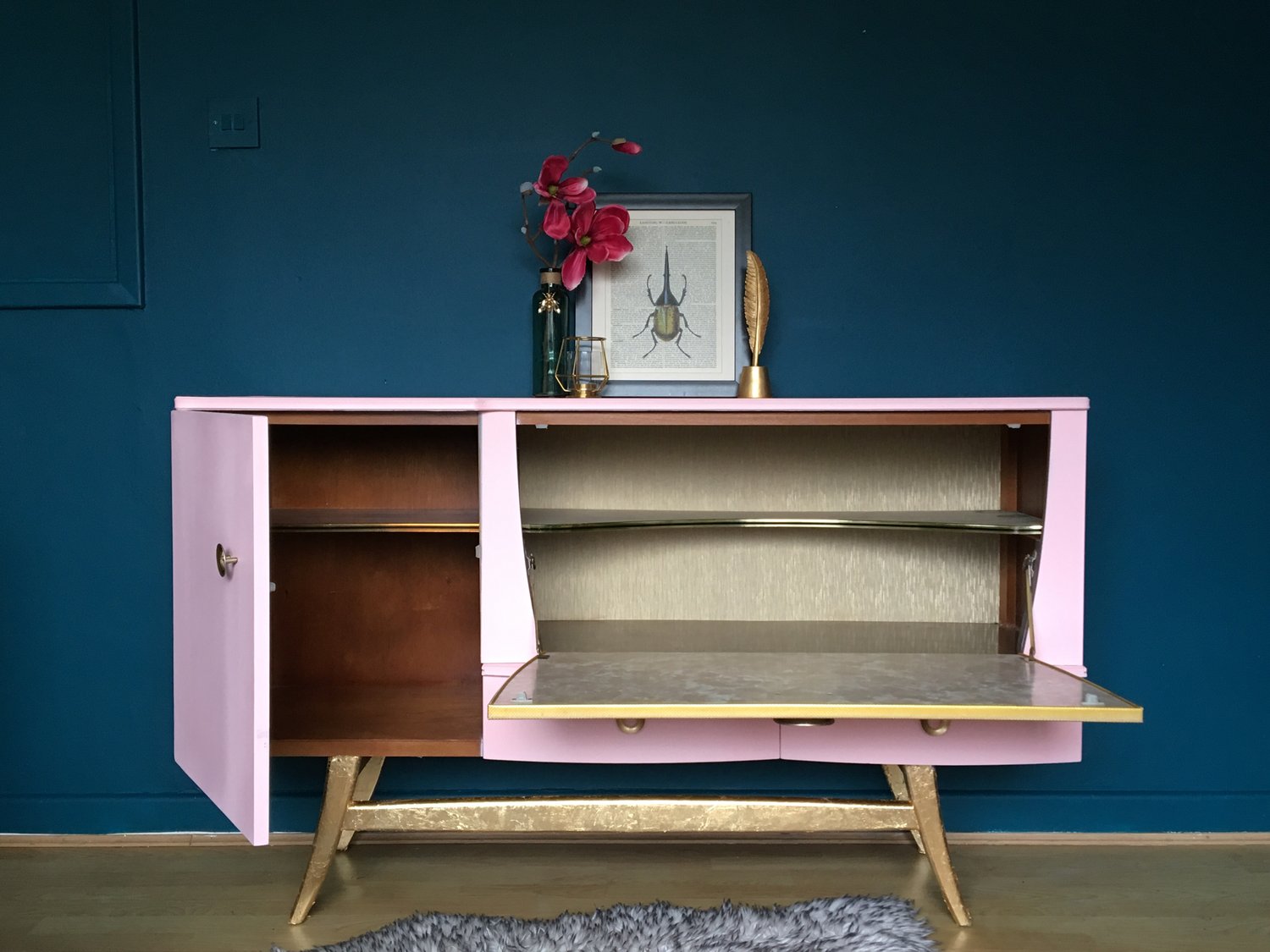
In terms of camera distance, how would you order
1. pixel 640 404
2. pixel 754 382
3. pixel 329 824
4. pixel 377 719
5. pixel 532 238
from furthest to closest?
pixel 532 238 → pixel 754 382 → pixel 377 719 → pixel 329 824 → pixel 640 404

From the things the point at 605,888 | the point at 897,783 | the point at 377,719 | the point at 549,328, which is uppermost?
the point at 549,328

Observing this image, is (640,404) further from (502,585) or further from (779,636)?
(779,636)

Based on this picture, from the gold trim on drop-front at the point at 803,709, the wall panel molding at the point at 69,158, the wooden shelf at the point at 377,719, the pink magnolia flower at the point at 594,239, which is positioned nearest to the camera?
the gold trim on drop-front at the point at 803,709

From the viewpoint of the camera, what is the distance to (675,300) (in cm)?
254

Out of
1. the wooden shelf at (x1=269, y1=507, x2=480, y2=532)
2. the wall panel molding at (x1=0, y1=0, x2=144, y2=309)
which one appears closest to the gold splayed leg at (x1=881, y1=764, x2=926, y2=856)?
the wooden shelf at (x1=269, y1=507, x2=480, y2=532)

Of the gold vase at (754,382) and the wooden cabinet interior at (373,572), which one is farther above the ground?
the gold vase at (754,382)

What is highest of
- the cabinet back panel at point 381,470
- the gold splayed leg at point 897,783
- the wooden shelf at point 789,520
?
the cabinet back panel at point 381,470

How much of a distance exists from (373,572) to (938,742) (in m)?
1.36

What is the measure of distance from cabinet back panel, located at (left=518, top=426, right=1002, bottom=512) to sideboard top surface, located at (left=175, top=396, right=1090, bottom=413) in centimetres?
50

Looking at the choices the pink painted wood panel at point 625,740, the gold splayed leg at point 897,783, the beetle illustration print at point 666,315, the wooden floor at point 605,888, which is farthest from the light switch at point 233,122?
the gold splayed leg at point 897,783

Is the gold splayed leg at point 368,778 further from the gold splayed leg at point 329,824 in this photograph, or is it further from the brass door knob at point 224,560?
the brass door knob at point 224,560

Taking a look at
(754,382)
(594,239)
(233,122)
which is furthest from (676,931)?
(233,122)

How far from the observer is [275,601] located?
2547 millimetres

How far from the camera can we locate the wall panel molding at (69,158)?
2.52 m
